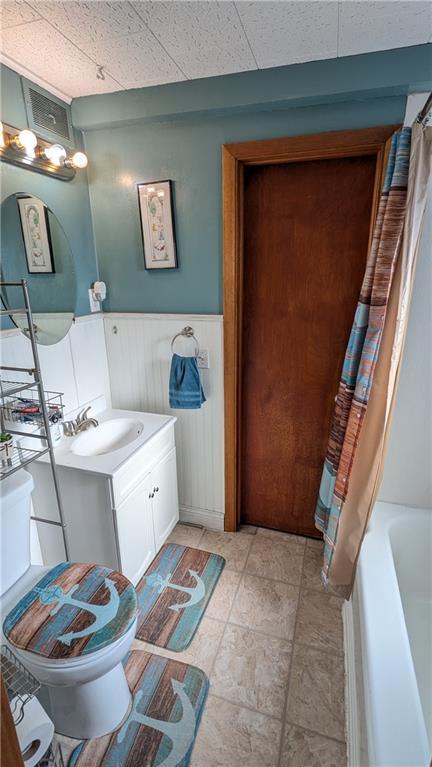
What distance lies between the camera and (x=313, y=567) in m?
2.07

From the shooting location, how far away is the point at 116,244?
208 centimetres

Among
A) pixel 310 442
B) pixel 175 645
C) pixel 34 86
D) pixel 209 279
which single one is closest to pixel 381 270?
pixel 209 279

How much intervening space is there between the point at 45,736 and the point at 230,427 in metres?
1.42

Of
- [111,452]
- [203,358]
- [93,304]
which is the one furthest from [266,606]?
[93,304]

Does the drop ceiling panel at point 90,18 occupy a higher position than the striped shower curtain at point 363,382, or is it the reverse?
the drop ceiling panel at point 90,18

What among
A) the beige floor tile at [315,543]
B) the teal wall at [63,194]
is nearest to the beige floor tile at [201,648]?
the beige floor tile at [315,543]

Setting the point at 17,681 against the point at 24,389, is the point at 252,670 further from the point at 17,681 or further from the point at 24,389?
the point at 24,389

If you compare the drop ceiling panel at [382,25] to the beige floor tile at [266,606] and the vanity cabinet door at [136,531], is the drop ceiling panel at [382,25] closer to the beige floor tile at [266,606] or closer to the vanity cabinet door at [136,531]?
the vanity cabinet door at [136,531]

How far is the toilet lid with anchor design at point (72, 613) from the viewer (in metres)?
1.18

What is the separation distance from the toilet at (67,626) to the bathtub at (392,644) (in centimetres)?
78

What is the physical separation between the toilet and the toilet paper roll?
0.08m

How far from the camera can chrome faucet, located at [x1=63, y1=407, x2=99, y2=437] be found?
1.89 meters

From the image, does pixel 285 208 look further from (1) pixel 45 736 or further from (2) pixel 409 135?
(1) pixel 45 736

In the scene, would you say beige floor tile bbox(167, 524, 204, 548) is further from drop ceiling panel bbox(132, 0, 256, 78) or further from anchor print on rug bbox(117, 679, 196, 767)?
drop ceiling panel bbox(132, 0, 256, 78)
